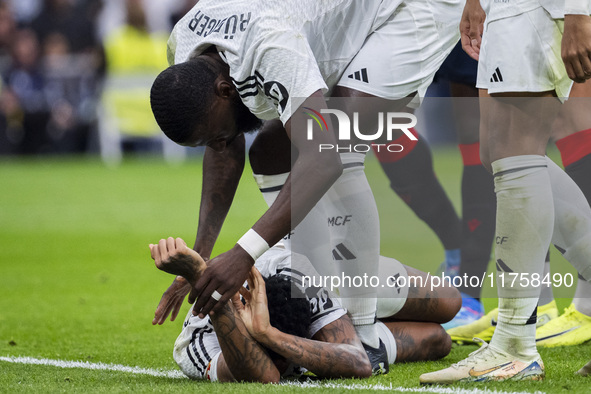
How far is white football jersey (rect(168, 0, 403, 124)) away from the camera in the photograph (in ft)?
10.1

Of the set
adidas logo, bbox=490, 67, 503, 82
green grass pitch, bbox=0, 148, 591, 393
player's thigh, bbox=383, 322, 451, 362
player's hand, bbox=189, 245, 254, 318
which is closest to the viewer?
player's hand, bbox=189, 245, 254, 318

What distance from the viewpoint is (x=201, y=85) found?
10.4 ft

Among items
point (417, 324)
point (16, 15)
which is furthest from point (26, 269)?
point (16, 15)

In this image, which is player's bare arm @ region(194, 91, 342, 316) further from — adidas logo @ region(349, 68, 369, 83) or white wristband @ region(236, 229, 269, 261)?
adidas logo @ region(349, 68, 369, 83)

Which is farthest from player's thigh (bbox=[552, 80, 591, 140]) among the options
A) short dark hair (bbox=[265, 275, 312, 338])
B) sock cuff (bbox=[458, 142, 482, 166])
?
short dark hair (bbox=[265, 275, 312, 338])

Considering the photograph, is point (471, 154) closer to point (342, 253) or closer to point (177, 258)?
point (342, 253)

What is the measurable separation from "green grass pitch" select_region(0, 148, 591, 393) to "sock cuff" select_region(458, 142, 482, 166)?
62 cm

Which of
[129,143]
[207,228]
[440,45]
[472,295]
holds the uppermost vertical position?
[440,45]

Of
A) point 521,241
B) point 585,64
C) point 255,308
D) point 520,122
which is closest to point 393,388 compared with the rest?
point 255,308

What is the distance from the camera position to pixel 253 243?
293cm

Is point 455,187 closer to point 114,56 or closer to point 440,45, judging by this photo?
point 440,45

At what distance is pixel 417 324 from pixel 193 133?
1260 millimetres

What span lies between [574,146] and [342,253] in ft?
3.44

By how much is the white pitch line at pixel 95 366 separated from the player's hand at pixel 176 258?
626 millimetres
